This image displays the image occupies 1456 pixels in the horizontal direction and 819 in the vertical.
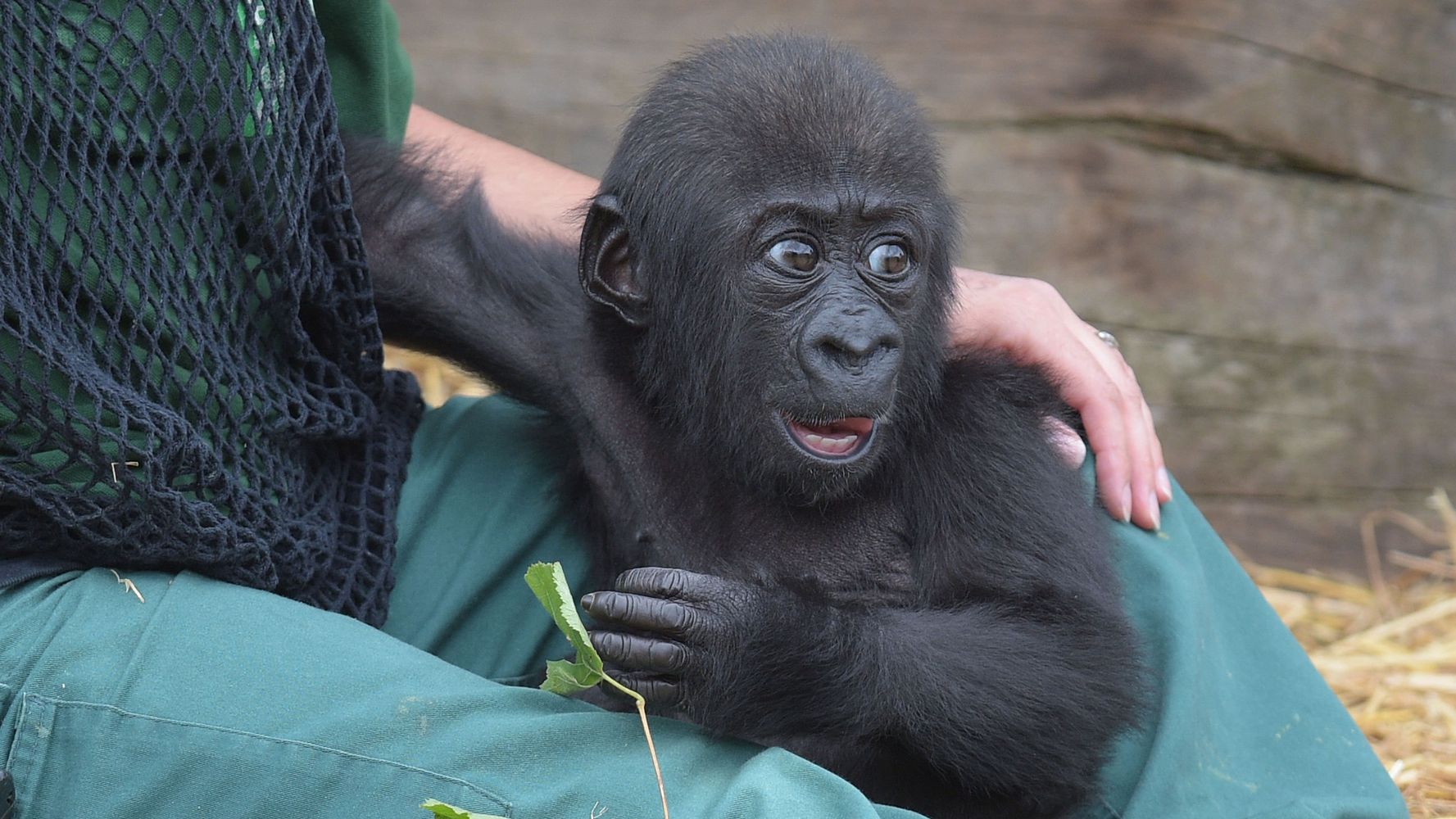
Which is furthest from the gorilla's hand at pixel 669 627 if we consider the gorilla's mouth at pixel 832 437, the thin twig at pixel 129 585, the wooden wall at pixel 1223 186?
the wooden wall at pixel 1223 186

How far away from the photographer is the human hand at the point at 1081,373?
8.65ft

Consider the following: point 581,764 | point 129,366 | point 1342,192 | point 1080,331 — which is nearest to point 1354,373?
point 1342,192

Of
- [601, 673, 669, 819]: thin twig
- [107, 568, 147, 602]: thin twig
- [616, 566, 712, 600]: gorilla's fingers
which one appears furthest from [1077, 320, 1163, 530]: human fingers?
[107, 568, 147, 602]: thin twig

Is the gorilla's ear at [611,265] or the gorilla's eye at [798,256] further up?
the gorilla's eye at [798,256]

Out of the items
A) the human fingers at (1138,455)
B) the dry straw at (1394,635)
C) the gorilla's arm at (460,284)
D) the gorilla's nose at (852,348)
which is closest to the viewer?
the gorilla's nose at (852,348)

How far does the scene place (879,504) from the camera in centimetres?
265

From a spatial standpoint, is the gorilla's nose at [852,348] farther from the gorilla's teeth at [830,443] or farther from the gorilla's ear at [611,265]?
the gorilla's ear at [611,265]

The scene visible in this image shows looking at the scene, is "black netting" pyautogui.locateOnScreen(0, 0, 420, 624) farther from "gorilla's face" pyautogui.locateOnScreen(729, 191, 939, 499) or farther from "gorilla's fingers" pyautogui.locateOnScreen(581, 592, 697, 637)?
"gorilla's face" pyautogui.locateOnScreen(729, 191, 939, 499)

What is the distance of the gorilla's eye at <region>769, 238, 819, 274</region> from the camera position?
2.49 m

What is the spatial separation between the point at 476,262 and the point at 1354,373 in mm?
3748

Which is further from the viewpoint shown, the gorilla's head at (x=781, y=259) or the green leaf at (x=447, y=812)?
the gorilla's head at (x=781, y=259)

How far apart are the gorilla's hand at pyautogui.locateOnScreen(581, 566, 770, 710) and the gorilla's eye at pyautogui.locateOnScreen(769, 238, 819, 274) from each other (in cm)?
60

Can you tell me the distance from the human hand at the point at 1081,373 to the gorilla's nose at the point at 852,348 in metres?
0.42

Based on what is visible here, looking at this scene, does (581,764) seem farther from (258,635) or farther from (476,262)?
(476,262)
